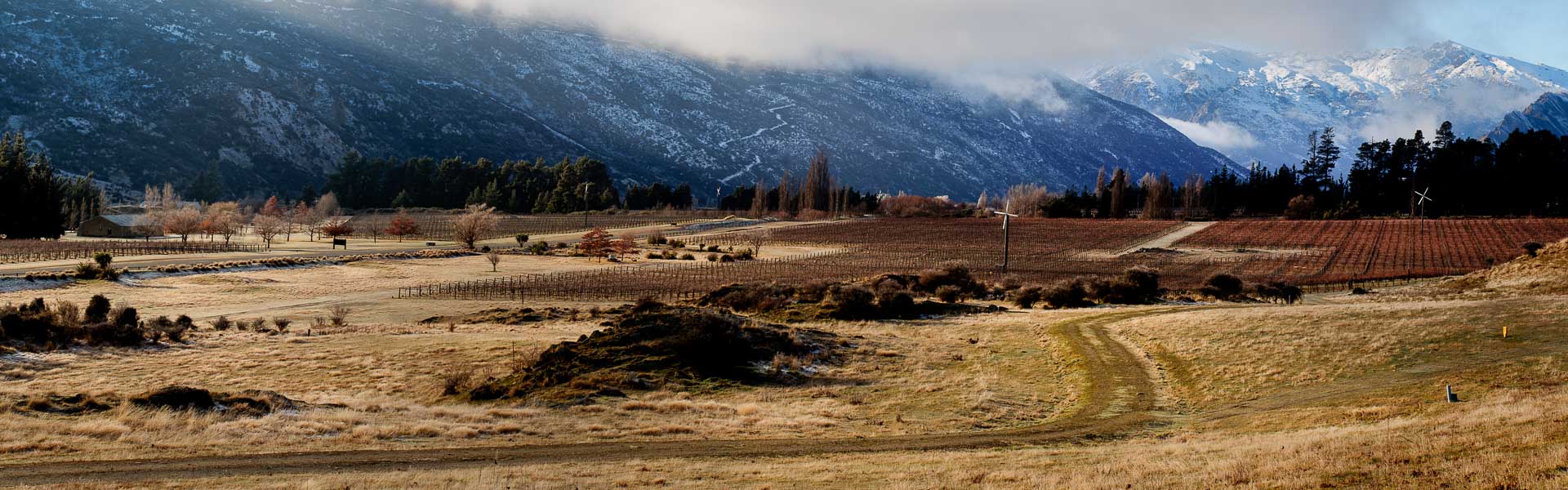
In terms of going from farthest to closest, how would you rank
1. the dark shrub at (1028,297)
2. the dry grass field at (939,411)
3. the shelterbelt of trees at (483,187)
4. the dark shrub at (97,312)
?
the shelterbelt of trees at (483,187) → the dark shrub at (1028,297) → the dark shrub at (97,312) → the dry grass field at (939,411)

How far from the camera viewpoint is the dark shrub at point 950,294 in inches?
2266

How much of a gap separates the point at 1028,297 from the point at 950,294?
4.83 m

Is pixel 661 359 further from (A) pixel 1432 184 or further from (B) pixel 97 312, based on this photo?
(A) pixel 1432 184

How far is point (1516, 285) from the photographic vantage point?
160ft

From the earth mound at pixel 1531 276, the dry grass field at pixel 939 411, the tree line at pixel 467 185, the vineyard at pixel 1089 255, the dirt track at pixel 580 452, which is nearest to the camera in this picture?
the dry grass field at pixel 939 411

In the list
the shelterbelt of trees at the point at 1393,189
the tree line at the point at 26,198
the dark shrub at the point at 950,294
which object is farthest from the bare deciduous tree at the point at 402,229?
the shelterbelt of trees at the point at 1393,189

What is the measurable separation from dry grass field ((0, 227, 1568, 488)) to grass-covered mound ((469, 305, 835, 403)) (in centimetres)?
97

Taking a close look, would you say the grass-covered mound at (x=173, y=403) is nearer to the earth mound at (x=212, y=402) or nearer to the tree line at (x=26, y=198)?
the earth mound at (x=212, y=402)

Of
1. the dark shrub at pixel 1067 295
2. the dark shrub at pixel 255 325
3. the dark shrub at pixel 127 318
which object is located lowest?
the dark shrub at pixel 255 325

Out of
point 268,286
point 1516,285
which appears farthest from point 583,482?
point 268,286

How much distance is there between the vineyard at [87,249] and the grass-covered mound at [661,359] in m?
66.8

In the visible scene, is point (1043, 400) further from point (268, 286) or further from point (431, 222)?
point (431, 222)

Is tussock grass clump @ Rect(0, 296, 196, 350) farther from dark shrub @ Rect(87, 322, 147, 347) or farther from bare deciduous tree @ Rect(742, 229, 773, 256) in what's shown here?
bare deciduous tree @ Rect(742, 229, 773, 256)

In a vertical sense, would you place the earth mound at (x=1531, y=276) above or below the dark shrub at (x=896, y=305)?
above
